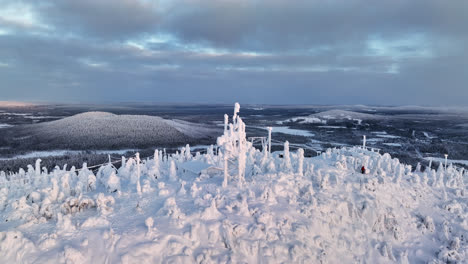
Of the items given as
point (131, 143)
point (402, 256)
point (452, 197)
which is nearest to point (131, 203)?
point (402, 256)

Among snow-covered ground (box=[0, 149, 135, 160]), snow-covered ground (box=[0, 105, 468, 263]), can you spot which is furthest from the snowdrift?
snow-covered ground (box=[0, 105, 468, 263])

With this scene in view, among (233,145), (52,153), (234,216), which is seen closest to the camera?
(234,216)

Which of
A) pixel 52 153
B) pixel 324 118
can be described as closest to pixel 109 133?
pixel 52 153

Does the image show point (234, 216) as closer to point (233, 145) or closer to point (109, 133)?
point (233, 145)

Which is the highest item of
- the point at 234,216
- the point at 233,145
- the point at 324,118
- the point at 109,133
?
the point at 233,145

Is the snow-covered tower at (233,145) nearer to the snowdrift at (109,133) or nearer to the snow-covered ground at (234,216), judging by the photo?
the snow-covered ground at (234,216)

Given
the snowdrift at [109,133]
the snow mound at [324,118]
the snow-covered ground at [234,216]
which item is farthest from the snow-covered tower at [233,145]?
the snow mound at [324,118]

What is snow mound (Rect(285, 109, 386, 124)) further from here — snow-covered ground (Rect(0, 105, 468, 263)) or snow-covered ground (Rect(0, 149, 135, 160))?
snow-covered ground (Rect(0, 105, 468, 263))
